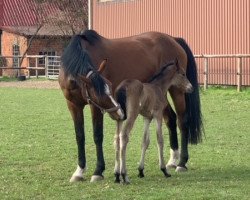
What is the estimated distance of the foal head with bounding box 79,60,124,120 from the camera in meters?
7.83

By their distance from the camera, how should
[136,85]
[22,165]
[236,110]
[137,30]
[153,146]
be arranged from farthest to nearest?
[137,30] → [236,110] → [153,146] → [22,165] → [136,85]

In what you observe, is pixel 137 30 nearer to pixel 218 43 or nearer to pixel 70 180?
pixel 218 43

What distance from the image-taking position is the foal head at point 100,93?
7828 mm

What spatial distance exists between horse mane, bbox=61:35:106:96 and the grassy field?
1.23 m

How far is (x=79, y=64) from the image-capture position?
8.03 m

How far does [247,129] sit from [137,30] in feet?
67.4

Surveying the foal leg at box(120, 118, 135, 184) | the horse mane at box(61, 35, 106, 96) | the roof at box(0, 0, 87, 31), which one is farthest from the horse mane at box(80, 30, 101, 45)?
the roof at box(0, 0, 87, 31)

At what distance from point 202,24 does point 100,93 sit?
850 inches

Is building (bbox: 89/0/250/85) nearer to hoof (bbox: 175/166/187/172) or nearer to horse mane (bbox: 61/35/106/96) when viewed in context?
hoof (bbox: 175/166/187/172)

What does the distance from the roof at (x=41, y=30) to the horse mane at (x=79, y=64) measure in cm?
3973

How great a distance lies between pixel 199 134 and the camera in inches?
388

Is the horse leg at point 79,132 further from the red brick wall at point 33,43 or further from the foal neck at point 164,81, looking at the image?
the red brick wall at point 33,43

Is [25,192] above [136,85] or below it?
below

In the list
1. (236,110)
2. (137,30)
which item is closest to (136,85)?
(236,110)
